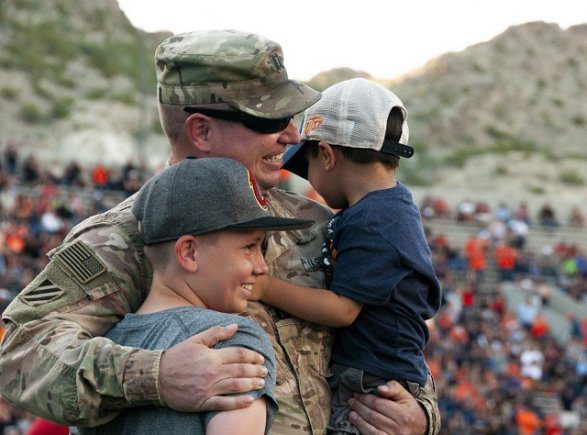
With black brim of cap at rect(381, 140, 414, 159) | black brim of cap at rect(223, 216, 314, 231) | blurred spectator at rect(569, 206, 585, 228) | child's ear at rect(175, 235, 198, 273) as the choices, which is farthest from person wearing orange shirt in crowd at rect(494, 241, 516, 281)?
child's ear at rect(175, 235, 198, 273)

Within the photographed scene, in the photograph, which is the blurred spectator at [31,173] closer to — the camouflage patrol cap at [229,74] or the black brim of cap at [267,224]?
the camouflage patrol cap at [229,74]

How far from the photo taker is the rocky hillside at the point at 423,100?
39812 millimetres

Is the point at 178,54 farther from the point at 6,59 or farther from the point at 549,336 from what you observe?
the point at 6,59

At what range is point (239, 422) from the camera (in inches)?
96.0

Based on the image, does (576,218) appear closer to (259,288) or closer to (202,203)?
(259,288)

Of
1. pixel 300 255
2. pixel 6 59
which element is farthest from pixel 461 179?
pixel 300 255

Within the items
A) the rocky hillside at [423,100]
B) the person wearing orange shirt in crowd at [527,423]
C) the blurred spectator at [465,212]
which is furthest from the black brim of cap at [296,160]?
the blurred spectator at [465,212]

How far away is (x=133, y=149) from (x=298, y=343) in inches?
1302

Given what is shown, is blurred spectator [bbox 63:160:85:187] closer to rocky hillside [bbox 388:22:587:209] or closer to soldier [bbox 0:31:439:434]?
rocky hillside [bbox 388:22:587:209]

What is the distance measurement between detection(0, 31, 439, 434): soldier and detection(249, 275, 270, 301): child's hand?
5 cm

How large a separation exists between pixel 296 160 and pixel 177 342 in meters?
1.25

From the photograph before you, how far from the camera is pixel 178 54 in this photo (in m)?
3.12

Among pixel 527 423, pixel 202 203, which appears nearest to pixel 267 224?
pixel 202 203

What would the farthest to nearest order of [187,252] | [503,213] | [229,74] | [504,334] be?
[503,213] → [504,334] → [229,74] → [187,252]
